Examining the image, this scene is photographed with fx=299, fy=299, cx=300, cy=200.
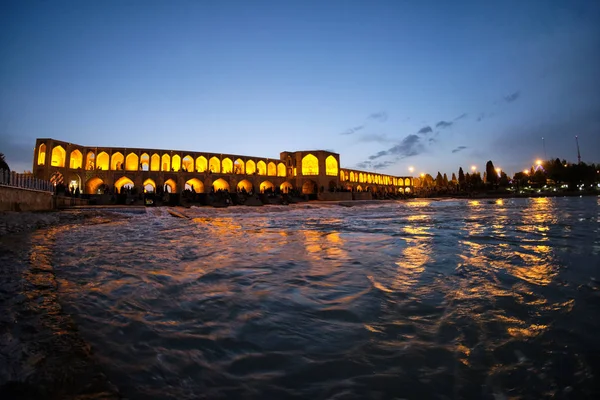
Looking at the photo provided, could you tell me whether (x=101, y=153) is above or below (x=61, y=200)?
above

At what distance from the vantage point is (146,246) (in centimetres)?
336

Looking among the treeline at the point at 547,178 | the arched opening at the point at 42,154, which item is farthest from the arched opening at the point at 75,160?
the treeline at the point at 547,178

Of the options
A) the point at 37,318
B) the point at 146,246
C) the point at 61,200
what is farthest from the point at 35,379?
the point at 61,200

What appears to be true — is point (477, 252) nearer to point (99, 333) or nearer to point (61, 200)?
point (99, 333)

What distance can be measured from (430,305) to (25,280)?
2278 millimetres

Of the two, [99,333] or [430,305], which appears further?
[430,305]

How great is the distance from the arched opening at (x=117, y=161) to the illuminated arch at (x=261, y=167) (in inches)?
587

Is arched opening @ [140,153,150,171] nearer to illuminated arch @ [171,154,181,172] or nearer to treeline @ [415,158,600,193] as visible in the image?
illuminated arch @ [171,154,181,172]

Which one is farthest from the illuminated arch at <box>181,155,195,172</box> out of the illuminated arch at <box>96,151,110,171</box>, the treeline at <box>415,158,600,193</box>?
the treeline at <box>415,158,600,193</box>

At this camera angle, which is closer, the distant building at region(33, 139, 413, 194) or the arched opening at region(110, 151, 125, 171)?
the distant building at region(33, 139, 413, 194)

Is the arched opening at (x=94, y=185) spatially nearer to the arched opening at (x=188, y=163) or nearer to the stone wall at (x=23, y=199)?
the arched opening at (x=188, y=163)

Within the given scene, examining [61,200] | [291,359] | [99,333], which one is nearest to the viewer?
[291,359]

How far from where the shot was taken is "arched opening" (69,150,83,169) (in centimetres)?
2942

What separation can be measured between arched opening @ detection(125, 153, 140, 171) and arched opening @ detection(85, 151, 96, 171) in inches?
119
